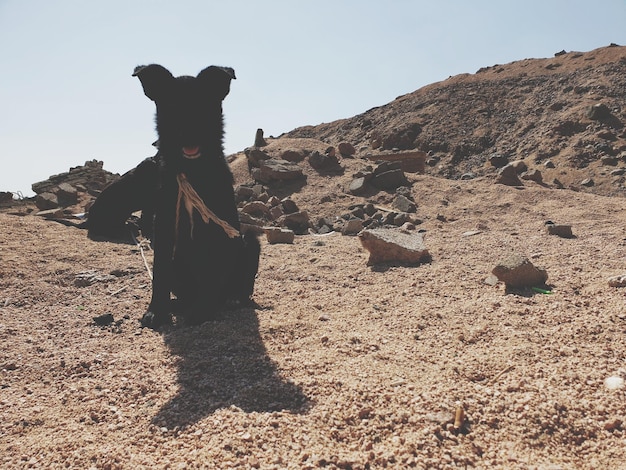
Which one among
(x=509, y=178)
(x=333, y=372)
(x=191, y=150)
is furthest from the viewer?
(x=509, y=178)

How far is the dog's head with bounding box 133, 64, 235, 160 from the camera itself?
3650 millimetres

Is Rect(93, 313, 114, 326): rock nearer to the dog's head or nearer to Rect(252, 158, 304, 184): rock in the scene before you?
the dog's head

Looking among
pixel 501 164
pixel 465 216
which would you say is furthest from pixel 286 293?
pixel 501 164

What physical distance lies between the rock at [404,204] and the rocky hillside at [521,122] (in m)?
7.16

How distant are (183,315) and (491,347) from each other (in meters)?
2.63

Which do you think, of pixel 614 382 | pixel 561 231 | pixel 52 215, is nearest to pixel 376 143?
pixel 52 215

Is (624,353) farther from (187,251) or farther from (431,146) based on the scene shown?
(431,146)

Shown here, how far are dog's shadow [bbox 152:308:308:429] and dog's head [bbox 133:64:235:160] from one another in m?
1.43

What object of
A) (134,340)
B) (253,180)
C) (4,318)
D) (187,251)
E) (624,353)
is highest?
(253,180)

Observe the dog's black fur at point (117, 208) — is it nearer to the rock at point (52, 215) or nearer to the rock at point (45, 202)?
the rock at point (52, 215)

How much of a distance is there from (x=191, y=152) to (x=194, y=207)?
51 cm

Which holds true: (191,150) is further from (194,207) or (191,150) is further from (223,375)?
(223,375)

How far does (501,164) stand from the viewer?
787 inches

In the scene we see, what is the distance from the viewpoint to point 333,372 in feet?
9.65
